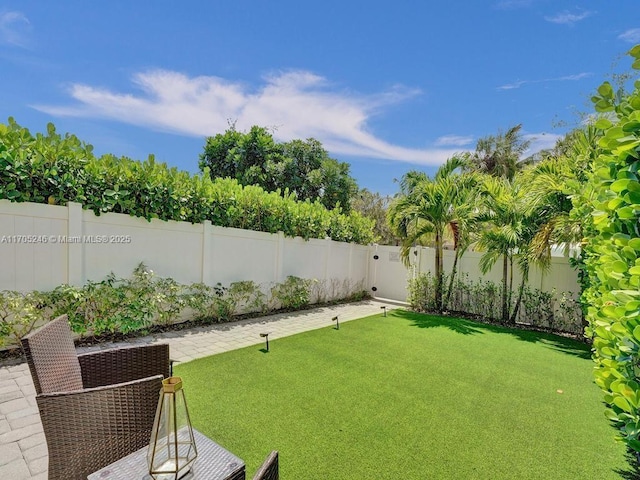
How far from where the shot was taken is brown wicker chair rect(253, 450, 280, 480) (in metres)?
1.04

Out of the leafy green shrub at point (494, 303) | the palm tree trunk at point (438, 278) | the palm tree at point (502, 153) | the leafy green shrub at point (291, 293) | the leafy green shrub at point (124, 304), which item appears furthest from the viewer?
the palm tree at point (502, 153)

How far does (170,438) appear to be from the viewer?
1491 millimetres

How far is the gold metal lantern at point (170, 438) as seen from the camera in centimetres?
142

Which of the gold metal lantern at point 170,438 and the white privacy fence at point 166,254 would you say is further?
the white privacy fence at point 166,254

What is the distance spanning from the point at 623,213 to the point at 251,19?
7715mm

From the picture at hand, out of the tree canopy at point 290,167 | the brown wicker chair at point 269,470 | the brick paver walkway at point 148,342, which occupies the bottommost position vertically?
the brick paver walkway at point 148,342

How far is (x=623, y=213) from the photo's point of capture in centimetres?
130

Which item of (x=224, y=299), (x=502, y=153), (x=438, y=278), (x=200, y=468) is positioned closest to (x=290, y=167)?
(x=438, y=278)

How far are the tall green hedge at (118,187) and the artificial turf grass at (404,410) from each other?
3033 mm

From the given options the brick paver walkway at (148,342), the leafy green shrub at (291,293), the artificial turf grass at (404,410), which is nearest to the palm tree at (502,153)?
the brick paver walkway at (148,342)

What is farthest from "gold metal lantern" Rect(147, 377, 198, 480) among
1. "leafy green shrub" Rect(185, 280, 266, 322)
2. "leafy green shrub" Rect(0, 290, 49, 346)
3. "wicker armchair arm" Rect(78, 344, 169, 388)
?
"leafy green shrub" Rect(185, 280, 266, 322)

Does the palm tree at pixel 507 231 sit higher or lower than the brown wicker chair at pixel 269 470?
higher

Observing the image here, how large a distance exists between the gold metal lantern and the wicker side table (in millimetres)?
71

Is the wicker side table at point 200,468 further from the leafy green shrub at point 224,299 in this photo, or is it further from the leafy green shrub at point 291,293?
the leafy green shrub at point 291,293
